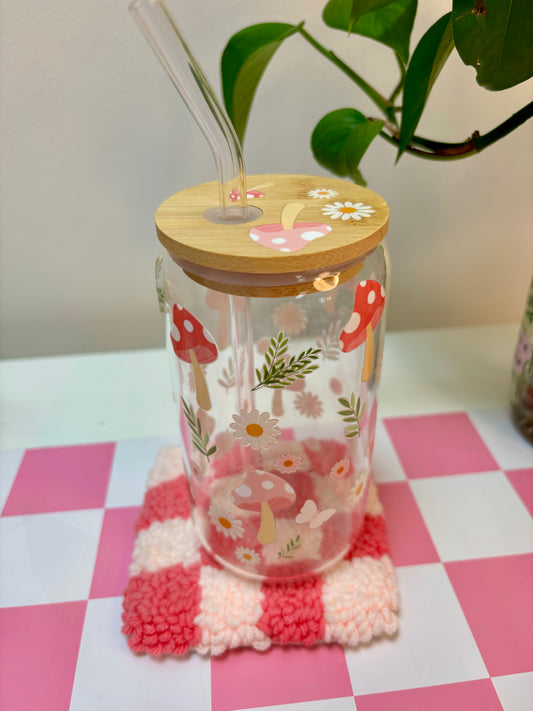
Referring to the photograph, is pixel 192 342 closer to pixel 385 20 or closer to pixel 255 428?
pixel 255 428

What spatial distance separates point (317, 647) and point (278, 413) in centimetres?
23

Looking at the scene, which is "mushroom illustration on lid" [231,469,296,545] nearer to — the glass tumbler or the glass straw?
the glass tumbler

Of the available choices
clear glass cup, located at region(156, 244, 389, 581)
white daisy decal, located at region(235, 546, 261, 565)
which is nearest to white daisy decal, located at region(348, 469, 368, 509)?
clear glass cup, located at region(156, 244, 389, 581)

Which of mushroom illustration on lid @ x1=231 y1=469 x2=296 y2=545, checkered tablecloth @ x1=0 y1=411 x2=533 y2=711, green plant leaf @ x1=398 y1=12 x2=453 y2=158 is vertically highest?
green plant leaf @ x1=398 y1=12 x2=453 y2=158

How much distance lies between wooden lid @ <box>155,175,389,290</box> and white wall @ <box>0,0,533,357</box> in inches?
11.5

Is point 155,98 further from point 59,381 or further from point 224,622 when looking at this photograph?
point 224,622

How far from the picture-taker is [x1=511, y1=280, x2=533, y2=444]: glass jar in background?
0.67 m

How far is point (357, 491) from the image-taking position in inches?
21.6

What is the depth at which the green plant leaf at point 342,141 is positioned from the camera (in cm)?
51

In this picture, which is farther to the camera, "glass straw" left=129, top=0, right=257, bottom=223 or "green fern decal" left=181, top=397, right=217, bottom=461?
"green fern decal" left=181, top=397, right=217, bottom=461

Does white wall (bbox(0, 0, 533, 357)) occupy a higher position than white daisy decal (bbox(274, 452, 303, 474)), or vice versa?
white wall (bbox(0, 0, 533, 357))

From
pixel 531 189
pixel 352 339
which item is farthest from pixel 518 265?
pixel 352 339

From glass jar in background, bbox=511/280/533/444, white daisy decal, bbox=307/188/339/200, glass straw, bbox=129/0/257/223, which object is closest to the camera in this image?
glass straw, bbox=129/0/257/223

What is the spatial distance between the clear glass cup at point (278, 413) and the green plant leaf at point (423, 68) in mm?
109
